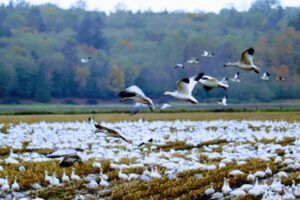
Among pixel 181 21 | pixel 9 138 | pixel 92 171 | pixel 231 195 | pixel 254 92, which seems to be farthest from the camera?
pixel 181 21

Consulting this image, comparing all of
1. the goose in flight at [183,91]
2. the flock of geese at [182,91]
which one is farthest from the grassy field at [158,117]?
the goose in flight at [183,91]

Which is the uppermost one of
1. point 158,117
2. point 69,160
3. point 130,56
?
point 130,56

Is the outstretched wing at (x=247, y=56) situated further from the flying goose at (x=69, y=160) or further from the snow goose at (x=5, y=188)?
the snow goose at (x=5, y=188)

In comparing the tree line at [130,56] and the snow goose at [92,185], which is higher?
the tree line at [130,56]

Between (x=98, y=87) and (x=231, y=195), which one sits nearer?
(x=231, y=195)

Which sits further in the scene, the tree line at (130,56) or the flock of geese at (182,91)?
the tree line at (130,56)

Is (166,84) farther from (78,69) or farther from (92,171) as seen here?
(92,171)

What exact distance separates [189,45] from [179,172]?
82.1 meters

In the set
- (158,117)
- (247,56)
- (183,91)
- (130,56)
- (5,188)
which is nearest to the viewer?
(183,91)

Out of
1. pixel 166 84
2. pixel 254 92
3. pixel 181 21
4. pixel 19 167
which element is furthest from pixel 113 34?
pixel 19 167

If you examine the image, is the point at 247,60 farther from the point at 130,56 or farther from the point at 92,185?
the point at 130,56

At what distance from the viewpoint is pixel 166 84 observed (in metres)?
87.5

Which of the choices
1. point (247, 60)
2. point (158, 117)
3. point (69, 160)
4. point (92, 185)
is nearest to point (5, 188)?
point (69, 160)

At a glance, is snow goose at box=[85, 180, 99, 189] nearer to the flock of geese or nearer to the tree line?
the flock of geese
